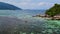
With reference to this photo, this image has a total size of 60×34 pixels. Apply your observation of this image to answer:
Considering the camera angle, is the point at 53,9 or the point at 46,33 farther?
the point at 53,9

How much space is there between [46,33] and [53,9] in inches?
3077

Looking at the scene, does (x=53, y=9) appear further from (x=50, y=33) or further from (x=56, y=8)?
(x=50, y=33)

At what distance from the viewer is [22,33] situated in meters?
43.1

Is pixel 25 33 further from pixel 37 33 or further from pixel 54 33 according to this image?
pixel 54 33

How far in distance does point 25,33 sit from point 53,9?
7969 centimetres

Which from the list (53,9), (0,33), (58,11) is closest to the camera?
(0,33)

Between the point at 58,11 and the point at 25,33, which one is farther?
the point at 58,11

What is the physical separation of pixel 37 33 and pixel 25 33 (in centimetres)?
296

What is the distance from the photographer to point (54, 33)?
44281 mm

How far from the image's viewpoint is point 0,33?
138ft

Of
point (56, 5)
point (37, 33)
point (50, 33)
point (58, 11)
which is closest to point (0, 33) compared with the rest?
point (37, 33)

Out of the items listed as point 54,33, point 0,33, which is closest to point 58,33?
point 54,33

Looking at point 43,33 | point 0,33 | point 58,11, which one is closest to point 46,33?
point 43,33

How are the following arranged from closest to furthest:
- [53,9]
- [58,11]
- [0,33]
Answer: [0,33]
[58,11]
[53,9]
